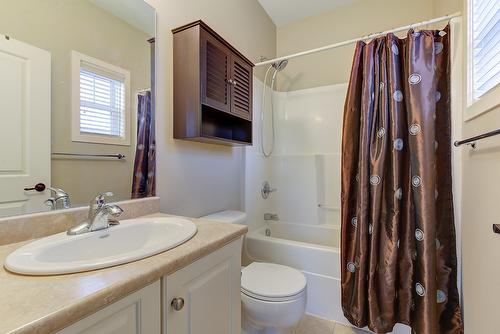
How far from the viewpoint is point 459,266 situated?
1292mm

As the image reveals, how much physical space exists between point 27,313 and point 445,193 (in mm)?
1790

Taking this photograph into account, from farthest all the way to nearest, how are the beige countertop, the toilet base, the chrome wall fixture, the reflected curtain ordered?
1. the toilet base
2. the reflected curtain
3. the chrome wall fixture
4. the beige countertop

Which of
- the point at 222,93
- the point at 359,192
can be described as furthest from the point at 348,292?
the point at 222,93

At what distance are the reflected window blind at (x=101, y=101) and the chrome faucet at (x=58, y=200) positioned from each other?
0.26m

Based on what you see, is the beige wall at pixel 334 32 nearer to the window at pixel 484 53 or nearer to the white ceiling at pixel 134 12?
the window at pixel 484 53

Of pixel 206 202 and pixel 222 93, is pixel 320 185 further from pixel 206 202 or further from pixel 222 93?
pixel 222 93

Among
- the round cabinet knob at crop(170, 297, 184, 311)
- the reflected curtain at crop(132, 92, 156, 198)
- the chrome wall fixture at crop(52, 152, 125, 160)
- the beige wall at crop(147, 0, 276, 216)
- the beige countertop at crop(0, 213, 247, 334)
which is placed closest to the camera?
the beige countertop at crop(0, 213, 247, 334)

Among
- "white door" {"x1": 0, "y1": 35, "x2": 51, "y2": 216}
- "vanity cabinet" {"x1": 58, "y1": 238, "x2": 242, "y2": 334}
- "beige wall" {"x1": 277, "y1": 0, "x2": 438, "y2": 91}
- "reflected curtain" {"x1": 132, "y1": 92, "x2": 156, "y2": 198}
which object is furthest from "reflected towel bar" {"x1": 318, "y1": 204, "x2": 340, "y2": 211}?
"white door" {"x1": 0, "y1": 35, "x2": 51, "y2": 216}

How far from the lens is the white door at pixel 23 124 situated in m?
0.73

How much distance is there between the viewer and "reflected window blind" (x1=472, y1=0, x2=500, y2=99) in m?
0.92

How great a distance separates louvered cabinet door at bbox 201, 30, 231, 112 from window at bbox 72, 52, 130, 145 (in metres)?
0.39

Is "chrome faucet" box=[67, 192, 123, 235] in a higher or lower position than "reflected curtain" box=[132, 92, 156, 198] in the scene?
lower

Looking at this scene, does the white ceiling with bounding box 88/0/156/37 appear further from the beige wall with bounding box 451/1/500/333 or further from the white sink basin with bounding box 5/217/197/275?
the beige wall with bounding box 451/1/500/333

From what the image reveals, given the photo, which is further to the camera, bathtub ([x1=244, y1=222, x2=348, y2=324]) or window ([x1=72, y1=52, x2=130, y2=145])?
bathtub ([x1=244, y1=222, x2=348, y2=324])
